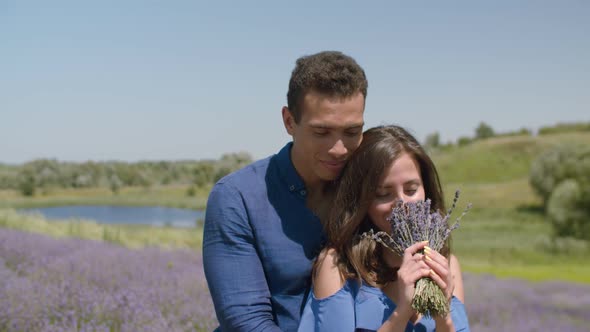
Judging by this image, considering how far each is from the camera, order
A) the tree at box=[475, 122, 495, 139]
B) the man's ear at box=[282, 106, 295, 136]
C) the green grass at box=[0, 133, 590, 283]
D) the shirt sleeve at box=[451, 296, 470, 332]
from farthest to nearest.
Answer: the tree at box=[475, 122, 495, 139], the green grass at box=[0, 133, 590, 283], the man's ear at box=[282, 106, 295, 136], the shirt sleeve at box=[451, 296, 470, 332]

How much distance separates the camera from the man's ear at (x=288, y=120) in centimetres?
269

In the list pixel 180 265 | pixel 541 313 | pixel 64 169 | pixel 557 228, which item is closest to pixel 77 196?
pixel 64 169

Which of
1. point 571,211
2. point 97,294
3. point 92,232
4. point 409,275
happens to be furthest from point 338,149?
point 571,211

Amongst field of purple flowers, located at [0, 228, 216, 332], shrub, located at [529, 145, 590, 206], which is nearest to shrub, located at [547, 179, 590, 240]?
shrub, located at [529, 145, 590, 206]

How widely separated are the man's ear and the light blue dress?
77 centimetres

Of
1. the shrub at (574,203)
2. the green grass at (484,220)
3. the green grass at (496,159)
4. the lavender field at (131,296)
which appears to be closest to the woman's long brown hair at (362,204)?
the green grass at (484,220)

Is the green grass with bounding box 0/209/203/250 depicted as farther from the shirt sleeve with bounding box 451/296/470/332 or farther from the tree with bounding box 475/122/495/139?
the tree with bounding box 475/122/495/139

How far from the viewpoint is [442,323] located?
2.29 metres

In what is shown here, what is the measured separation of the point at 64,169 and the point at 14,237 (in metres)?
22.1

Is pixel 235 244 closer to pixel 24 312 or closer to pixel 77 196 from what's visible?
pixel 24 312

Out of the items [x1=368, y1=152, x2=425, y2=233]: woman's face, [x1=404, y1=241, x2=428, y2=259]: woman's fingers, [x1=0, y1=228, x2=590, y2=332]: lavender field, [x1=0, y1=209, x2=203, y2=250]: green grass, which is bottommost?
[x1=0, y1=209, x2=203, y2=250]: green grass

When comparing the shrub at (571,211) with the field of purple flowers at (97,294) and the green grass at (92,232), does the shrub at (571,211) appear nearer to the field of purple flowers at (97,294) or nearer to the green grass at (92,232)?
the green grass at (92,232)

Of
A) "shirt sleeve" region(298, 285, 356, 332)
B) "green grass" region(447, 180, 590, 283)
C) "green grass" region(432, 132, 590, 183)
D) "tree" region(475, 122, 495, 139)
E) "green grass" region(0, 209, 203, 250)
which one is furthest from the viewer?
"tree" region(475, 122, 495, 139)

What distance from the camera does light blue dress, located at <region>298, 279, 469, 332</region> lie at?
2396 millimetres
